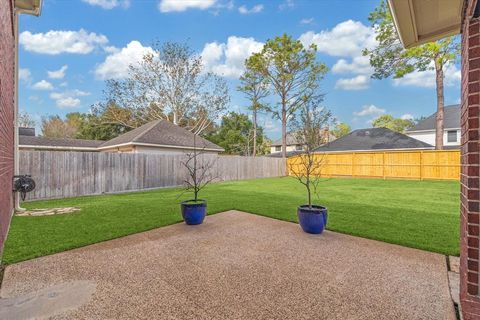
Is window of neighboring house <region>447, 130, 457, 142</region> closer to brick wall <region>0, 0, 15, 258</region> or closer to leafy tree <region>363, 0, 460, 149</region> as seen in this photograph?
leafy tree <region>363, 0, 460, 149</region>

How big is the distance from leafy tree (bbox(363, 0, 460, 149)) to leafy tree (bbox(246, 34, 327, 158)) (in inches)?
167

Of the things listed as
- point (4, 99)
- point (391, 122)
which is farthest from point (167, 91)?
point (391, 122)

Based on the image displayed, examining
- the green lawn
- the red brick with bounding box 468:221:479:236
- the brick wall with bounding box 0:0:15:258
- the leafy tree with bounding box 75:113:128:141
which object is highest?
the leafy tree with bounding box 75:113:128:141

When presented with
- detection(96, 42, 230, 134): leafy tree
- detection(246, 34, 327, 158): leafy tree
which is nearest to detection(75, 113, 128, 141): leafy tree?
detection(96, 42, 230, 134): leafy tree

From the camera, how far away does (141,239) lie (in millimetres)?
3666

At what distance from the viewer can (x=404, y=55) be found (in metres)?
14.5

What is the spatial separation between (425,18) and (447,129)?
23937 mm

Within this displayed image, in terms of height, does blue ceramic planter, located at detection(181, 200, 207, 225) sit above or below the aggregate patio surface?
above

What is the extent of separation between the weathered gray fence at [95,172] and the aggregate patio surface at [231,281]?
Answer: 19.4ft

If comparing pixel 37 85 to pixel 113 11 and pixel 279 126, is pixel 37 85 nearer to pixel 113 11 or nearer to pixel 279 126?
pixel 113 11

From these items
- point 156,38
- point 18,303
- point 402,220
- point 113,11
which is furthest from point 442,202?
point 156,38

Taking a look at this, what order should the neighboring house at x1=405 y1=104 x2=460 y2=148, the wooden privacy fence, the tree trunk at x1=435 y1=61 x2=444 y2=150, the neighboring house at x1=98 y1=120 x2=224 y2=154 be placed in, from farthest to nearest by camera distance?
1. the neighboring house at x1=405 y1=104 x2=460 y2=148
2. the tree trunk at x1=435 y1=61 x2=444 y2=150
3. the neighboring house at x1=98 y1=120 x2=224 y2=154
4. the wooden privacy fence

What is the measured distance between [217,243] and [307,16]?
14565 mm

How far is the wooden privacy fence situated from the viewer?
12.2m
